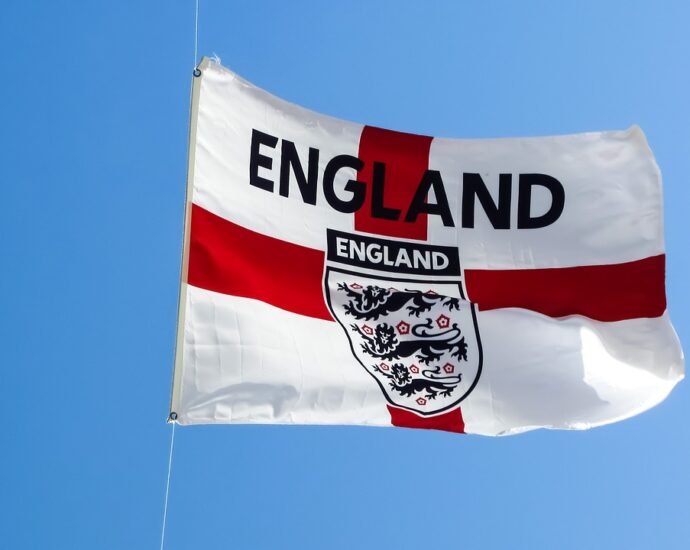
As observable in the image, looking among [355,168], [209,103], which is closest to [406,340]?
[355,168]

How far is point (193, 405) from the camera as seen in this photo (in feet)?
34.3

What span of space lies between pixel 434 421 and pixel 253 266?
2368 mm

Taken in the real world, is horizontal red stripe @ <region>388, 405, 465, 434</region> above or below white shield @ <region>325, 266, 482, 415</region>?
below

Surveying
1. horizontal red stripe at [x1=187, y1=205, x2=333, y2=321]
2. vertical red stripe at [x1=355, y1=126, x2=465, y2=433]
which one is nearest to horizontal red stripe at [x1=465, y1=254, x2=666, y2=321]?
vertical red stripe at [x1=355, y1=126, x2=465, y2=433]

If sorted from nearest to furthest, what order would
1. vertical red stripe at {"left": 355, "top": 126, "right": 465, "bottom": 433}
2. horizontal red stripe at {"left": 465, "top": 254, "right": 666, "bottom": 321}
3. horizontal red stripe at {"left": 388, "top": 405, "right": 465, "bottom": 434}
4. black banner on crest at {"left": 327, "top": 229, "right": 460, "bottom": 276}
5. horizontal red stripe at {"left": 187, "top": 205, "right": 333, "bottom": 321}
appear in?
horizontal red stripe at {"left": 187, "top": 205, "right": 333, "bottom": 321} < horizontal red stripe at {"left": 388, "top": 405, "right": 465, "bottom": 434} < black banner on crest at {"left": 327, "top": 229, "right": 460, "bottom": 276} < vertical red stripe at {"left": 355, "top": 126, "right": 465, "bottom": 433} < horizontal red stripe at {"left": 465, "top": 254, "right": 666, "bottom": 321}

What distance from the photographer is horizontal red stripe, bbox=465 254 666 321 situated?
12.5 m

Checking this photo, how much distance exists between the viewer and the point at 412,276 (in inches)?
486

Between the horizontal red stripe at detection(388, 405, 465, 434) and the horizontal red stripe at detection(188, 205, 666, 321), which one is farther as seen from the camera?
the horizontal red stripe at detection(388, 405, 465, 434)

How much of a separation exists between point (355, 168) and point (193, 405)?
3206mm

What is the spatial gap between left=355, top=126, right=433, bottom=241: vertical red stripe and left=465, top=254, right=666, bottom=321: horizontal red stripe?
2.86ft

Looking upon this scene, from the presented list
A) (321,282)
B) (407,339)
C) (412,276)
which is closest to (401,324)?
(407,339)

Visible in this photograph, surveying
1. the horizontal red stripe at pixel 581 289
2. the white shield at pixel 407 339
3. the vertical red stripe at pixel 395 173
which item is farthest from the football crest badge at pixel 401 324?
the horizontal red stripe at pixel 581 289

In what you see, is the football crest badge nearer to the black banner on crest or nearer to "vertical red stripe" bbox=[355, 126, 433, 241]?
the black banner on crest

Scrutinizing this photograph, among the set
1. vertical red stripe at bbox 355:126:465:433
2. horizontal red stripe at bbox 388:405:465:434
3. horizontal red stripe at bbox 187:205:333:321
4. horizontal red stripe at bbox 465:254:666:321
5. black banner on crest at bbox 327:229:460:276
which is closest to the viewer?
horizontal red stripe at bbox 187:205:333:321
